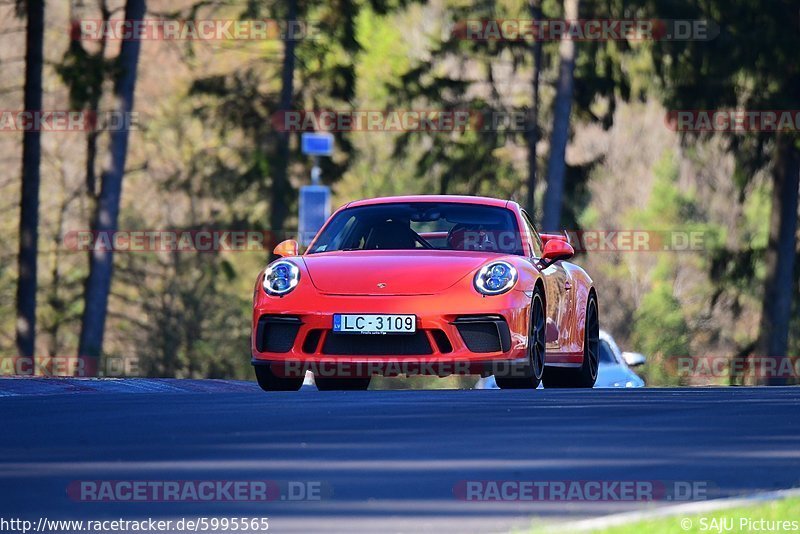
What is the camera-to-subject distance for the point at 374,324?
12953mm

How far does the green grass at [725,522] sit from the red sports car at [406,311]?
20.7 ft

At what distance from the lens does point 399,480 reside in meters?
7.62

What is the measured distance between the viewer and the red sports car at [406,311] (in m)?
13.0

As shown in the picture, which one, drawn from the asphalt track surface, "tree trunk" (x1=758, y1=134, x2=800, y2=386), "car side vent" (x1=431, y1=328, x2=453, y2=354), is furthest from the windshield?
"tree trunk" (x1=758, y1=134, x2=800, y2=386)

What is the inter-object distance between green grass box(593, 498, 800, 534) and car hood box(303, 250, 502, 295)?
6457 mm

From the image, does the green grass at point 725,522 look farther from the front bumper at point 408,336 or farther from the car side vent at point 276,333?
the car side vent at point 276,333

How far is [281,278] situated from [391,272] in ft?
2.51

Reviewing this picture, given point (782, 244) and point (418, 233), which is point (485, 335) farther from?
point (782, 244)

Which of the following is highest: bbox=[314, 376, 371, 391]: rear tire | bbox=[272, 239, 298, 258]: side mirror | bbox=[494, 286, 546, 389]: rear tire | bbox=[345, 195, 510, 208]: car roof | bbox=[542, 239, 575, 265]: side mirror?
bbox=[345, 195, 510, 208]: car roof

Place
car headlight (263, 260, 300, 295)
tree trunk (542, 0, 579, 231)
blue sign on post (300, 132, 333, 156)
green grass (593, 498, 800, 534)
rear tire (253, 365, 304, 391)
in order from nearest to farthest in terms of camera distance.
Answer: green grass (593, 498, 800, 534) → car headlight (263, 260, 300, 295) → rear tire (253, 365, 304, 391) → blue sign on post (300, 132, 333, 156) → tree trunk (542, 0, 579, 231)

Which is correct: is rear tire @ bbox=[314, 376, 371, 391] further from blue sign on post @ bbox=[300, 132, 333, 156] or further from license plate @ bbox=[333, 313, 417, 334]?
blue sign on post @ bbox=[300, 132, 333, 156]

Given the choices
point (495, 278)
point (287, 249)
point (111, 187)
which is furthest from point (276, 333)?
point (111, 187)

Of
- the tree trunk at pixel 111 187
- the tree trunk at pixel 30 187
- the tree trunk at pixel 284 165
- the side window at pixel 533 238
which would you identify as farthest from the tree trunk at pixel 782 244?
the side window at pixel 533 238

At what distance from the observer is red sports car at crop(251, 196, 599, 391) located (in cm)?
1300
